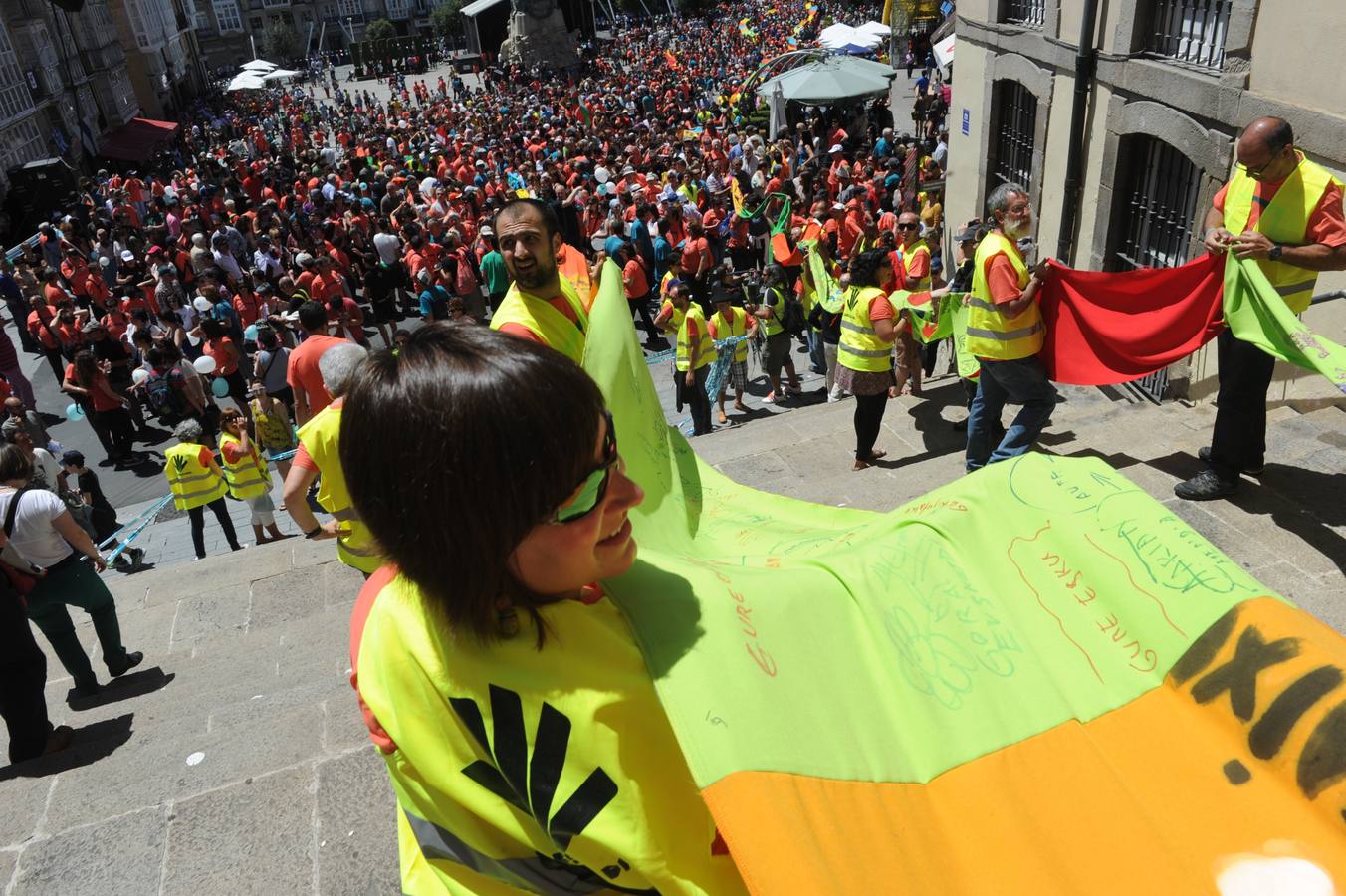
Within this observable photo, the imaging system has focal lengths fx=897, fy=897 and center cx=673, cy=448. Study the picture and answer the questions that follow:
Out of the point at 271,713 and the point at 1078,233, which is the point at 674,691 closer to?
the point at 271,713

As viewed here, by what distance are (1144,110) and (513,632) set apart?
827cm

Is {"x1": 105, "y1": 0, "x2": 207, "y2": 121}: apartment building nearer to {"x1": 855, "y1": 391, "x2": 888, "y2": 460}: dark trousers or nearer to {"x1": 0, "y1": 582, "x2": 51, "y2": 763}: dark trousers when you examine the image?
{"x1": 855, "y1": 391, "x2": 888, "y2": 460}: dark trousers

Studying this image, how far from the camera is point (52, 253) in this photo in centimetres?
1623

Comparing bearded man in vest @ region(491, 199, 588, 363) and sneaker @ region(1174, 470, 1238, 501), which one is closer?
bearded man in vest @ region(491, 199, 588, 363)

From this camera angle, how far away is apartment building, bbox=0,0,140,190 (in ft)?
91.5

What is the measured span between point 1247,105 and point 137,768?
769cm

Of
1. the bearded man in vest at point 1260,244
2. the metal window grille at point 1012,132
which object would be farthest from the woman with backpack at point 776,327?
the bearded man in vest at point 1260,244

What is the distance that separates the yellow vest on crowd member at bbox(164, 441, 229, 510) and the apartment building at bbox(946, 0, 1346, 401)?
7.77m

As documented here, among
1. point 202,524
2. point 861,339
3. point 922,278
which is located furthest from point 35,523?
point 922,278

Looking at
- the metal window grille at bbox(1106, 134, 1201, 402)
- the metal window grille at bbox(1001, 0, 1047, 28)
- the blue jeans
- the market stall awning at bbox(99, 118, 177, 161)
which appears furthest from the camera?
the market stall awning at bbox(99, 118, 177, 161)

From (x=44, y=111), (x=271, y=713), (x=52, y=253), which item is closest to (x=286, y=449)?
(x=271, y=713)

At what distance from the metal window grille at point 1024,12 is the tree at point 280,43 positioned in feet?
235

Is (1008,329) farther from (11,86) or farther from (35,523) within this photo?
(11,86)

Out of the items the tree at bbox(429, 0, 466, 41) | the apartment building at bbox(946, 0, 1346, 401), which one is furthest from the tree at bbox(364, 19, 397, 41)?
the apartment building at bbox(946, 0, 1346, 401)
